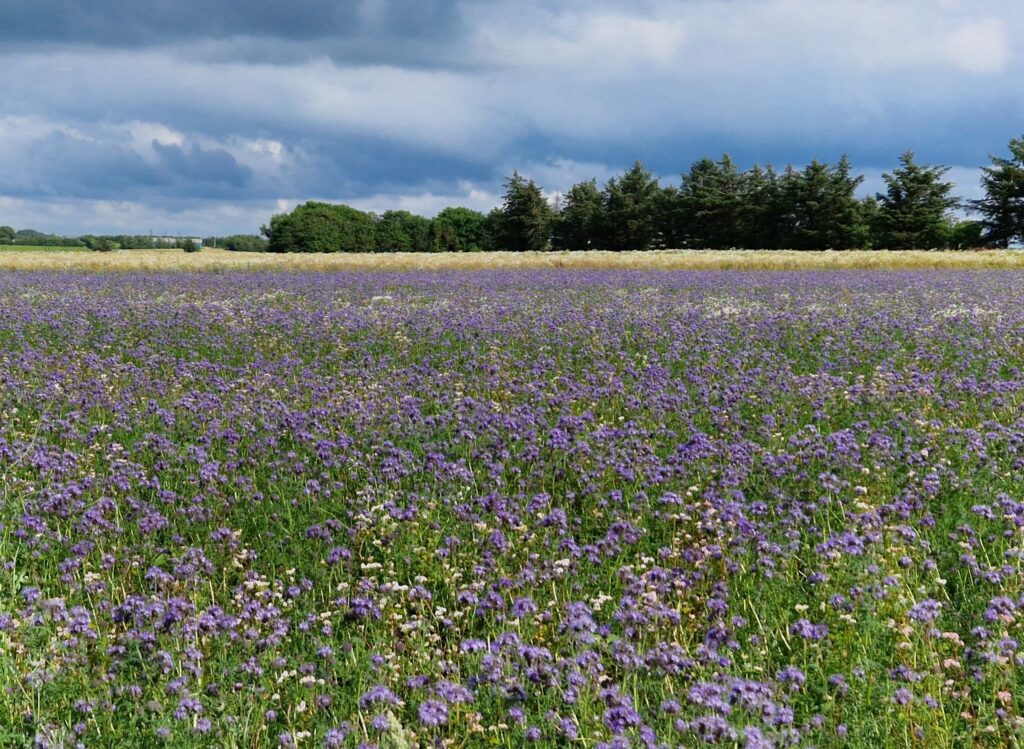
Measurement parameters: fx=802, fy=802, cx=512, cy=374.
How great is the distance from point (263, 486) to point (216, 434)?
84 centimetres

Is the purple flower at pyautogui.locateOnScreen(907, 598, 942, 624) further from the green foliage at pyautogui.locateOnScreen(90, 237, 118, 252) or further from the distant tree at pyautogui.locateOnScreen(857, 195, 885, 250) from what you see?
the green foliage at pyautogui.locateOnScreen(90, 237, 118, 252)

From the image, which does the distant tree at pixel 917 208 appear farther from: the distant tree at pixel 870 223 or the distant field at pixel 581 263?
the distant field at pixel 581 263

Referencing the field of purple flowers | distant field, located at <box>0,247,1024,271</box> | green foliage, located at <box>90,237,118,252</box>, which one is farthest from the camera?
green foliage, located at <box>90,237,118,252</box>

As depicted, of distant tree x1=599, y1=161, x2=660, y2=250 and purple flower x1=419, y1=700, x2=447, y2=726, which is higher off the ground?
distant tree x1=599, y1=161, x2=660, y2=250

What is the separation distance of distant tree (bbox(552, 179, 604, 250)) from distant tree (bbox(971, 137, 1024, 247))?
27276mm

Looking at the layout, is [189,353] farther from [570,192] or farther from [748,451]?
[570,192]

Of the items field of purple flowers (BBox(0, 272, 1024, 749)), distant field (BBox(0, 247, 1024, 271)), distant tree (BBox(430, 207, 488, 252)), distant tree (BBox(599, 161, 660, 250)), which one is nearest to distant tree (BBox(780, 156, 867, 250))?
distant tree (BBox(599, 161, 660, 250))

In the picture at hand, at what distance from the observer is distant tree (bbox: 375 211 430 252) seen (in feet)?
261

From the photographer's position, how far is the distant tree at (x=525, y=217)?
6600cm

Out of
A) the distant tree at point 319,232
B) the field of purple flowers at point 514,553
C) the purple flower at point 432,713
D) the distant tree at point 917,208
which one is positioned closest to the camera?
the purple flower at point 432,713

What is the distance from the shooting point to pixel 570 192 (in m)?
65.9

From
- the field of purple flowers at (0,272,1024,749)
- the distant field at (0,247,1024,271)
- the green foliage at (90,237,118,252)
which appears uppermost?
the green foliage at (90,237,118,252)

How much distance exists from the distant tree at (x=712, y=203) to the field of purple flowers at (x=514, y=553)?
5397 centimetres

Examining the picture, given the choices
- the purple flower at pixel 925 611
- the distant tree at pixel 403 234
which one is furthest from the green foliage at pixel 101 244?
the purple flower at pixel 925 611
